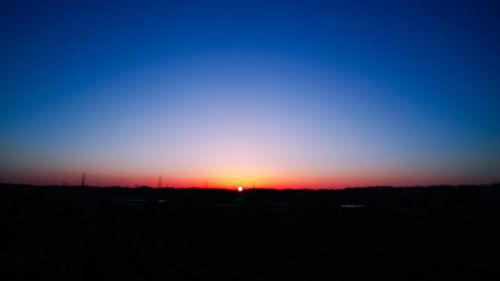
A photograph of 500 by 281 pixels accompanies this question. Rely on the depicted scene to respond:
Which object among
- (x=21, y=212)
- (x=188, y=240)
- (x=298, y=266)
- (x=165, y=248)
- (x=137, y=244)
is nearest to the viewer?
(x=298, y=266)

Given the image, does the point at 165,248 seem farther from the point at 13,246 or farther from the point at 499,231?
the point at 499,231

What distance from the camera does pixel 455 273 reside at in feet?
41.2

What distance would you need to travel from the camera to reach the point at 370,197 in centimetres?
7975

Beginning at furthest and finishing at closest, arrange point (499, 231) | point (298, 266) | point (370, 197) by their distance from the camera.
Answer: point (370, 197), point (499, 231), point (298, 266)

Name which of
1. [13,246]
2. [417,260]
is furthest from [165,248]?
[417,260]

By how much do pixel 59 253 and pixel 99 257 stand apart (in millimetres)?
2615

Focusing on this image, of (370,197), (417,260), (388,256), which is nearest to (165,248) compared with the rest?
(388,256)

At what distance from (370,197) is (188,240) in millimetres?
69811

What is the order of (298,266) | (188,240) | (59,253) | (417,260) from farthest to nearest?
(188,240) → (59,253) → (417,260) → (298,266)

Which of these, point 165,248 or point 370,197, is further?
point 370,197

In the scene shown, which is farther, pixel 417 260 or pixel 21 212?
pixel 21 212

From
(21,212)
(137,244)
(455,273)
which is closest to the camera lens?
(455,273)

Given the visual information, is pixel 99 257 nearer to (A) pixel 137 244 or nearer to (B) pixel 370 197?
(A) pixel 137 244

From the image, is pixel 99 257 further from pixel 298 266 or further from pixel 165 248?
pixel 298 266
